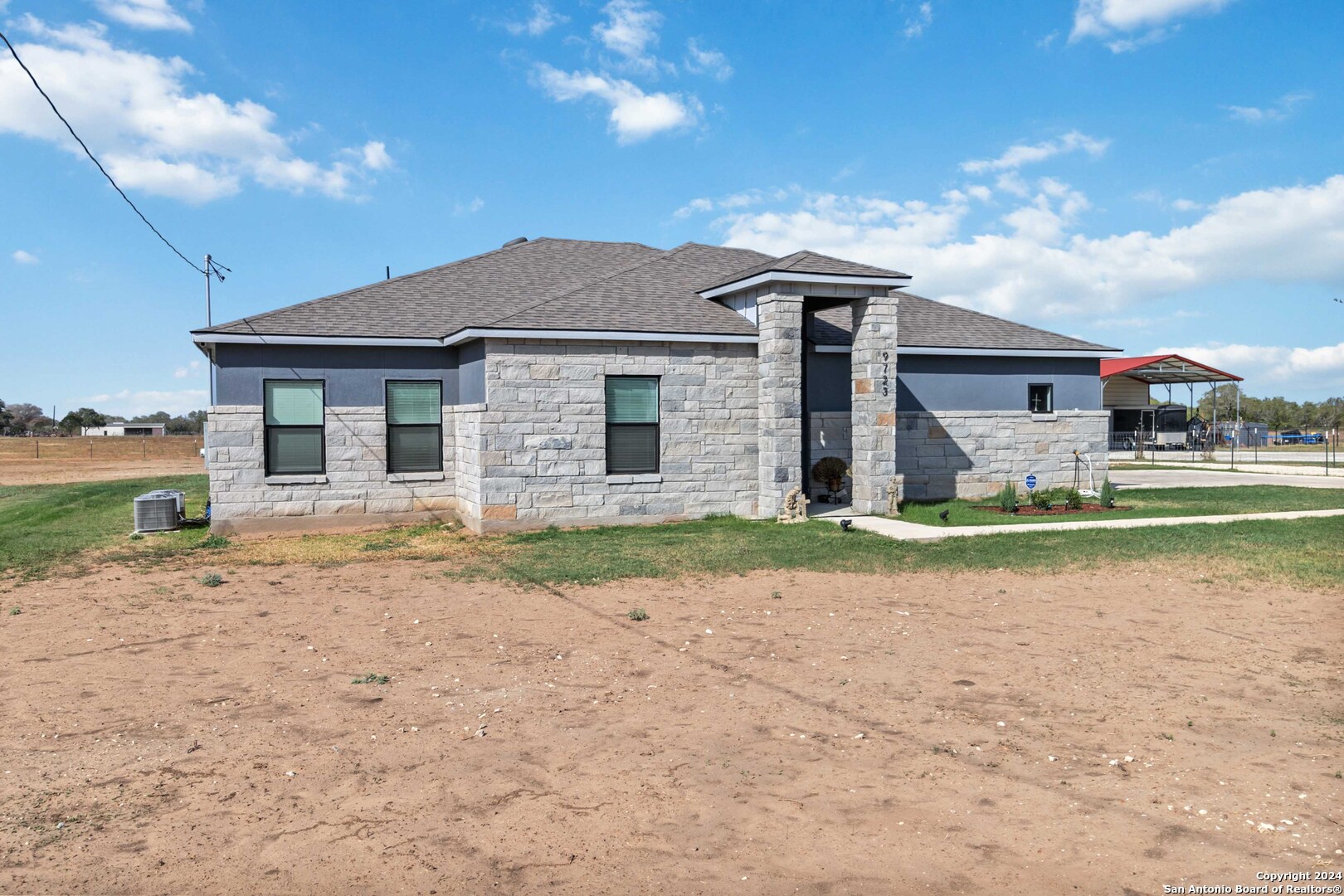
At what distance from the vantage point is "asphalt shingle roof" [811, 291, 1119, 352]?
790 inches

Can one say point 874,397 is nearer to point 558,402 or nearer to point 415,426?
point 558,402

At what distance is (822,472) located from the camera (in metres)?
19.1

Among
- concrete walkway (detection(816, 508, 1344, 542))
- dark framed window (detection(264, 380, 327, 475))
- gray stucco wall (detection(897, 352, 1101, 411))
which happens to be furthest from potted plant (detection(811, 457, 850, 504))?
dark framed window (detection(264, 380, 327, 475))

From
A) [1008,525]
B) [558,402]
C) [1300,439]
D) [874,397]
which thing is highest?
[874,397]

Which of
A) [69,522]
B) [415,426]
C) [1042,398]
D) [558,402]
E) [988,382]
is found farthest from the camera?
[1042,398]

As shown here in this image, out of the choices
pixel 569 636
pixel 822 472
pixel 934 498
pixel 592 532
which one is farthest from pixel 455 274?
pixel 569 636

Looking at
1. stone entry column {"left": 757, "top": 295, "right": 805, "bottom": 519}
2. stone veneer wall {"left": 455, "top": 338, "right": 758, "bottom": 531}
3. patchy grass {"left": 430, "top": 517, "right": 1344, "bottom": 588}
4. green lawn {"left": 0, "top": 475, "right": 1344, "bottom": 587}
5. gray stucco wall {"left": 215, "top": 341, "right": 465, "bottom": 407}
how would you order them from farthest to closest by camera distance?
gray stucco wall {"left": 215, "top": 341, "right": 465, "bottom": 407}, stone entry column {"left": 757, "top": 295, "right": 805, "bottom": 519}, stone veneer wall {"left": 455, "top": 338, "right": 758, "bottom": 531}, green lawn {"left": 0, "top": 475, "right": 1344, "bottom": 587}, patchy grass {"left": 430, "top": 517, "right": 1344, "bottom": 588}

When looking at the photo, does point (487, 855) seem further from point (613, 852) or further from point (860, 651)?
point (860, 651)

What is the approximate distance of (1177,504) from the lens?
64.0ft

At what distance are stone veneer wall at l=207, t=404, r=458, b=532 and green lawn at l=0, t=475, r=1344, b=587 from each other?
0.67 m

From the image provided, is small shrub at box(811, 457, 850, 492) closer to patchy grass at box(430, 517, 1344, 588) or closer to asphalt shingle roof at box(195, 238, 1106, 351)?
asphalt shingle roof at box(195, 238, 1106, 351)

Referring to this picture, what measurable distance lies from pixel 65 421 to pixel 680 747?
11189cm

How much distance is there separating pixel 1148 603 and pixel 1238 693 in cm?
331

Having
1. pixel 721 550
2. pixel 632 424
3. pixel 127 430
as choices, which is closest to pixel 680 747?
pixel 721 550
